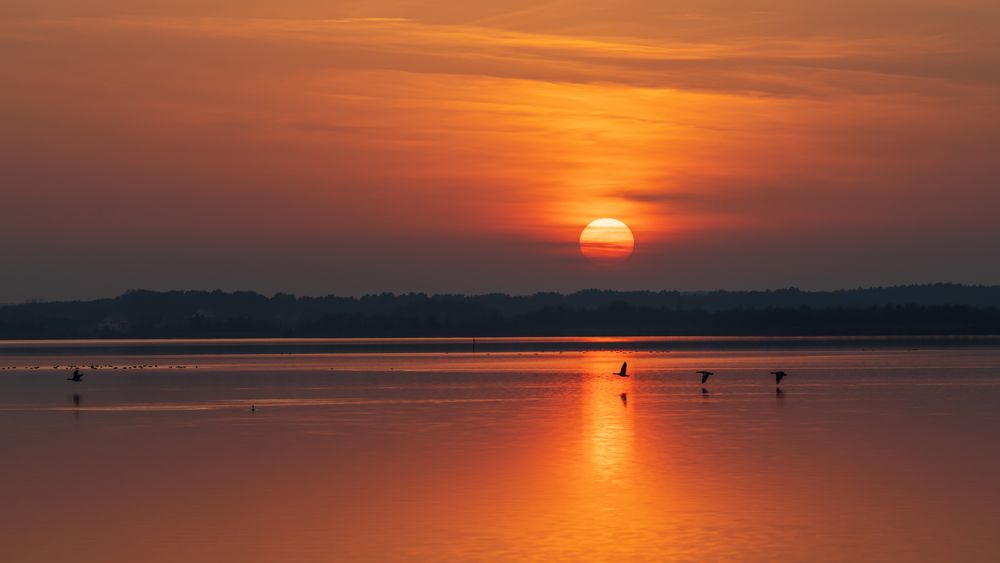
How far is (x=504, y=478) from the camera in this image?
109 ft

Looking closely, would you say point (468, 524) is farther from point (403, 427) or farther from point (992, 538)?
point (403, 427)

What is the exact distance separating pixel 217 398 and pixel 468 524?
44300mm

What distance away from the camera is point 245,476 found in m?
34.1

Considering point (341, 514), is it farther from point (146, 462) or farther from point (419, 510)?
point (146, 462)

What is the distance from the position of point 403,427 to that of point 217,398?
885 inches

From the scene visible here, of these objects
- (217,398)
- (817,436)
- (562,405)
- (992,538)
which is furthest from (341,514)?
(217,398)

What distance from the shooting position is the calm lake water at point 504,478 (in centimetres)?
2430

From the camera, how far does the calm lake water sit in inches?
957

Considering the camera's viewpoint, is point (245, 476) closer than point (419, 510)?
No

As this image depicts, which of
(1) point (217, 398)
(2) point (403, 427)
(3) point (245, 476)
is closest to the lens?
(3) point (245, 476)

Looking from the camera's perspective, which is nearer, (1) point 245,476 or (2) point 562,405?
(1) point 245,476

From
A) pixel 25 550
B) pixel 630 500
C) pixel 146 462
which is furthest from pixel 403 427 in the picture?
pixel 25 550

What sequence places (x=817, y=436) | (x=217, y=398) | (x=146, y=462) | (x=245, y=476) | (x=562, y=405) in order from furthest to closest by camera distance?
1. (x=217, y=398)
2. (x=562, y=405)
3. (x=817, y=436)
4. (x=146, y=462)
5. (x=245, y=476)

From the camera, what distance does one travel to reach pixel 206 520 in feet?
89.1
